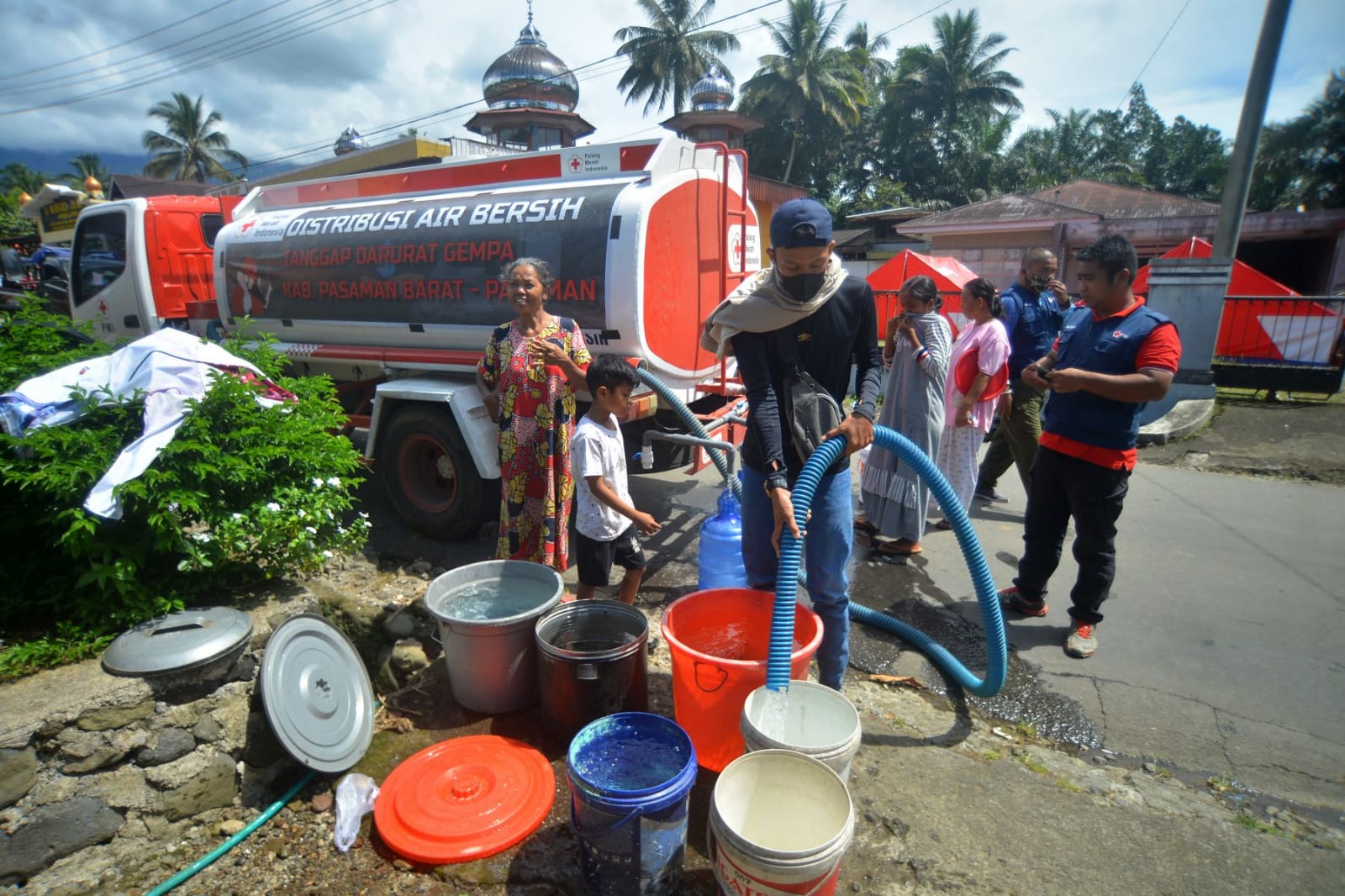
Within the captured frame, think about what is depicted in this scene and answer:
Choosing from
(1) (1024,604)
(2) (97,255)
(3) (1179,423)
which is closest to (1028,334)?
(1) (1024,604)

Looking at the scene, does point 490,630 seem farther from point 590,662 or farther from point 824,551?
point 824,551

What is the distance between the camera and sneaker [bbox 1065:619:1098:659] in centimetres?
344

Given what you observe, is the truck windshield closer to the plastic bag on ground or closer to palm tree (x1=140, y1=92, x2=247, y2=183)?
the plastic bag on ground

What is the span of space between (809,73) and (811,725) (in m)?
36.8

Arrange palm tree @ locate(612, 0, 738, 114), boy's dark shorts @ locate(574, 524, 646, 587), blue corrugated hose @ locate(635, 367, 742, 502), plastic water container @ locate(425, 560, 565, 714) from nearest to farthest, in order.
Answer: plastic water container @ locate(425, 560, 565, 714)
boy's dark shorts @ locate(574, 524, 646, 587)
blue corrugated hose @ locate(635, 367, 742, 502)
palm tree @ locate(612, 0, 738, 114)

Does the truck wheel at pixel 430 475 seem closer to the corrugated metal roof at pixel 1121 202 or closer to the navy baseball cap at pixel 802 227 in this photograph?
the navy baseball cap at pixel 802 227

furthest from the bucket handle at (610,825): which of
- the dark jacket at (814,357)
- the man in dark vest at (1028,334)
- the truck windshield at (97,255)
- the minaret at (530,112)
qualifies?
the minaret at (530,112)

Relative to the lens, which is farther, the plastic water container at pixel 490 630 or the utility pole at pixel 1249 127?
the utility pole at pixel 1249 127

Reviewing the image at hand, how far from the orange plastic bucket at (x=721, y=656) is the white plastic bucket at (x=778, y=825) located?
13.6 inches

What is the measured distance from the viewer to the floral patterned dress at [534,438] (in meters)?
3.58

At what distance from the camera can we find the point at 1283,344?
30.1 ft

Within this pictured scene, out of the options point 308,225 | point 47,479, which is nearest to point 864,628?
point 47,479

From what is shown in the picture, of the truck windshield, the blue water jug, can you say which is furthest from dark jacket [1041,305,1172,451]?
the truck windshield

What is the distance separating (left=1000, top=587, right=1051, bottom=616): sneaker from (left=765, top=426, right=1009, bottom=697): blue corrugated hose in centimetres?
74
